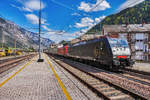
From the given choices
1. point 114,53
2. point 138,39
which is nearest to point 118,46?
point 114,53

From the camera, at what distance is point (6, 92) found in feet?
18.5

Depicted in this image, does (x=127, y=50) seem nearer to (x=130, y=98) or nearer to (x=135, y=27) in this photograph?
(x=130, y=98)

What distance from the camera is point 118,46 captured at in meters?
11.2

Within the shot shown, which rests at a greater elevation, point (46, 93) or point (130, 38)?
point (130, 38)

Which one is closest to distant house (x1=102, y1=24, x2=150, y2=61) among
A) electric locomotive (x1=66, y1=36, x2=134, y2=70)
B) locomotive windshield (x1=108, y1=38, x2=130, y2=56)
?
locomotive windshield (x1=108, y1=38, x2=130, y2=56)

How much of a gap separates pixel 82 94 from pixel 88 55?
1090 cm

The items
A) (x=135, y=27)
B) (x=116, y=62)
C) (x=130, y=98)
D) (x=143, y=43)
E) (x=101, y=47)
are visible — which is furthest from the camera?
(x=135, y=27)

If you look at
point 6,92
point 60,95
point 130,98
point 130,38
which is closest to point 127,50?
point 130,98

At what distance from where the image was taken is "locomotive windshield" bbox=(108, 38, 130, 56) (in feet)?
35.8

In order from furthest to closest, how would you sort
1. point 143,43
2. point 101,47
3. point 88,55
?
point 143,43 < point 88,55 < point 101,47

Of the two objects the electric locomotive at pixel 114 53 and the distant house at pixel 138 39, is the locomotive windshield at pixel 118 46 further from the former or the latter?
the distant house at pixel 138 39

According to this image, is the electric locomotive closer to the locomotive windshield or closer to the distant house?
the locomotive windshield

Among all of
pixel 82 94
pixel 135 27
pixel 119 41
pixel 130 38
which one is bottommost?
pixel 82 94

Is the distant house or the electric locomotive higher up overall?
the distant house
